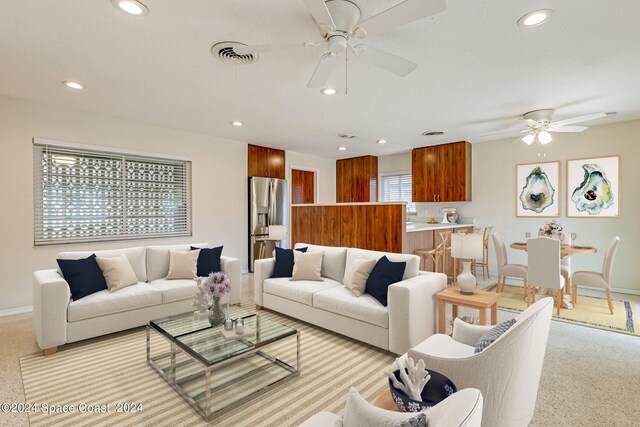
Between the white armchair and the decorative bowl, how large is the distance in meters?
0.19

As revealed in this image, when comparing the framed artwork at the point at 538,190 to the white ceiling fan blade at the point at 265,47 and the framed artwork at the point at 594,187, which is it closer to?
the framed artwork at the point at 594,187

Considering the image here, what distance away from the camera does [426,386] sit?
1.27 metres

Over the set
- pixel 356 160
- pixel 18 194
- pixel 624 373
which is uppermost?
pixel 356 160

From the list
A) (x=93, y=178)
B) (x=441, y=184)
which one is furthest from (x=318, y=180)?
(x=93, y=178)

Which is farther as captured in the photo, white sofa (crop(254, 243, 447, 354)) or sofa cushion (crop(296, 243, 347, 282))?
sofa cushion (crop(296, 243, 347, 282))

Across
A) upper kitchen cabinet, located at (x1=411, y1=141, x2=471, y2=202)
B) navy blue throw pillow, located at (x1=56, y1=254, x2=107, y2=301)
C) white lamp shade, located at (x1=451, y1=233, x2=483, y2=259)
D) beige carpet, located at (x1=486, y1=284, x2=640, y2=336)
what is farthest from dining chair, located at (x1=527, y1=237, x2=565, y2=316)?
navy blue throw pillow, located at (x1=56, y1=254, x2=107, y2=301)

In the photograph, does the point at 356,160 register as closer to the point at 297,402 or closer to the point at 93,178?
the point at 93,178

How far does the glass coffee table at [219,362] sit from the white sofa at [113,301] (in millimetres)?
595

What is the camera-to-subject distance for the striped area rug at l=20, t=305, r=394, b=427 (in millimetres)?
1922

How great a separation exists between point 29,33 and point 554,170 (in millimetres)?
6970

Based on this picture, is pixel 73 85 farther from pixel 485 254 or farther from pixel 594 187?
pixel 594 187

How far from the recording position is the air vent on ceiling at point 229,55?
250 cm

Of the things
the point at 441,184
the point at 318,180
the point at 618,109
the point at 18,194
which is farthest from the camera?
the point at 318,180

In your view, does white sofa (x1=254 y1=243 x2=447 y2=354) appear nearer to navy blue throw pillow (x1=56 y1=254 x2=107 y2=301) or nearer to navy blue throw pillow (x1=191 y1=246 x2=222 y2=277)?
navy blue throw pillow (x1=191 y1=246 x2=222 y2=277)
